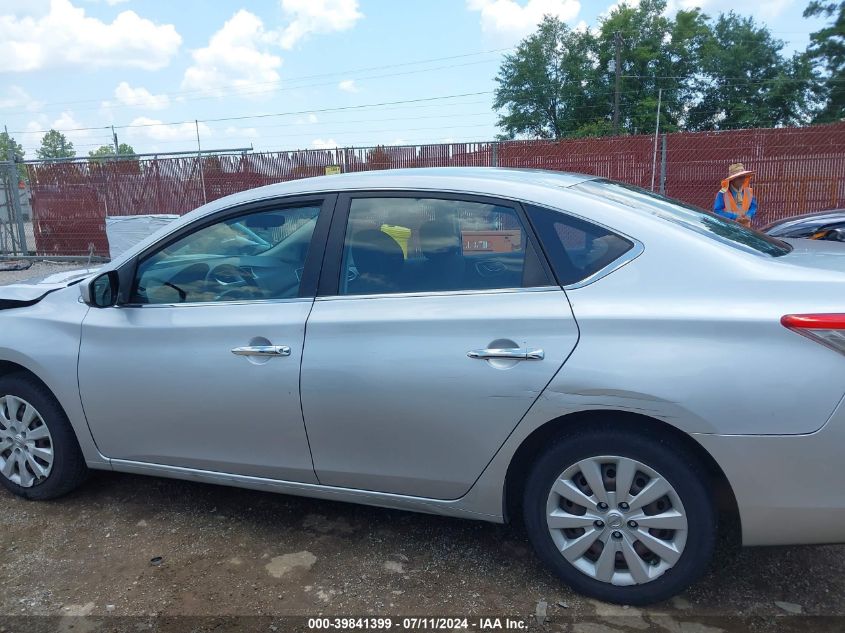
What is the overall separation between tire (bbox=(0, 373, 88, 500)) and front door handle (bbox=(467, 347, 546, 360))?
225 centimetres

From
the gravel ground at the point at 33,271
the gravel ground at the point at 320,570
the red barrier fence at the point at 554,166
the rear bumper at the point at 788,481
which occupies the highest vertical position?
the red barrier fence at the point at 554,166

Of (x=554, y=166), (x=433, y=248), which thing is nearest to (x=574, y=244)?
(x=433, y=248)

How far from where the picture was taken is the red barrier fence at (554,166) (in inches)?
421

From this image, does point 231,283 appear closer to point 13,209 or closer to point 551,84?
point 13,209

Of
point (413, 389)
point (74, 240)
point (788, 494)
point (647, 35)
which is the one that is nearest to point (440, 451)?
point (413, 389)

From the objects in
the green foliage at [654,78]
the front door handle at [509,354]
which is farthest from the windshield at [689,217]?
the green foliage at [654,78]

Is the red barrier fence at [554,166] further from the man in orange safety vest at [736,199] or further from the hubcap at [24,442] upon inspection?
the hubcap at [24,442]

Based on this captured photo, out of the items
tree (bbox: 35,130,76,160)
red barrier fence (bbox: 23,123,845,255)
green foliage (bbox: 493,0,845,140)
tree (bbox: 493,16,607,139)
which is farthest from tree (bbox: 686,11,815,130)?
tree (bbox: 35,130,76,160)

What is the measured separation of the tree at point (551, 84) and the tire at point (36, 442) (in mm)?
47665

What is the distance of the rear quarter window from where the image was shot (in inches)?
98.0

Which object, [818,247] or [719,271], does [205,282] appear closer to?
[719,271]

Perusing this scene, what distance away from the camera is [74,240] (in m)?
14.4

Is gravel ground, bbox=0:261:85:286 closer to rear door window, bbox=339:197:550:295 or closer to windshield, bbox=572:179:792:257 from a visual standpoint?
rear door window, bbox=339:197:550:295

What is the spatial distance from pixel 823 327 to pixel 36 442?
361 centimetres
